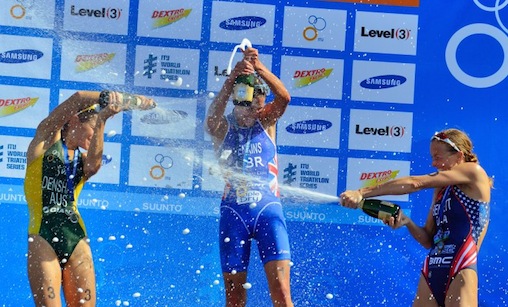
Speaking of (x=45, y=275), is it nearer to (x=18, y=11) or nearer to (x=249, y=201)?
(x=249, y=201)

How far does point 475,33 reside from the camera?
843cm

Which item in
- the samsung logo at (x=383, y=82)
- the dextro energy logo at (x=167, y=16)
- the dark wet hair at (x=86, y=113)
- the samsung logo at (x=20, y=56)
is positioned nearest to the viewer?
the dark wet hair at (x=86, y=113)

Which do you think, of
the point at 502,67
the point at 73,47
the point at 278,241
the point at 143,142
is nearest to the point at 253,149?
the point at 278,241

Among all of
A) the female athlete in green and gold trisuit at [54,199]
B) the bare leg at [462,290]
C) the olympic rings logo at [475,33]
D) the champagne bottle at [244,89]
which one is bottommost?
the bare leg at [462,290]

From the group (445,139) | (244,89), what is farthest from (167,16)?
(445,139)

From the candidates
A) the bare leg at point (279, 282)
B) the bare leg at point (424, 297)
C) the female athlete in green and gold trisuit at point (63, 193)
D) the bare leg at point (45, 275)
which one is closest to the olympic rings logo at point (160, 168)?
the female athlete in green and gold trisuit at point (63, 193)

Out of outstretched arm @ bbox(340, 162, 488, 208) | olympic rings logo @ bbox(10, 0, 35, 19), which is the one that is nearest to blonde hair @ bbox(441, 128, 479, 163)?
outstretched arm @ bbox(340, 162, 488, 208)

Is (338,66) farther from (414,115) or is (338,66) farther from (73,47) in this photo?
(73,47)

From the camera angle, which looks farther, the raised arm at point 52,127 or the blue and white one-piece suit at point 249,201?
the blue and white one-piece suit at point 249,201

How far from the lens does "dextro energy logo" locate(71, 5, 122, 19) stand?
8.21 meters

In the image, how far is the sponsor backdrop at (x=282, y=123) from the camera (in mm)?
8258

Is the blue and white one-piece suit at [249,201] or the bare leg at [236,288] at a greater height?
the blue and white one-piece suit at [249,201]

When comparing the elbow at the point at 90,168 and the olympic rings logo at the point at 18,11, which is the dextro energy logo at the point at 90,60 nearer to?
the olympic rings logo at the point at 18,11

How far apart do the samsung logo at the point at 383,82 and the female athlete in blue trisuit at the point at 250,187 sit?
3.74 feet
